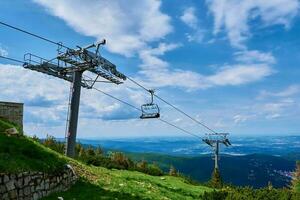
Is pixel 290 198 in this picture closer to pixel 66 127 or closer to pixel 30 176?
pixel 30 176

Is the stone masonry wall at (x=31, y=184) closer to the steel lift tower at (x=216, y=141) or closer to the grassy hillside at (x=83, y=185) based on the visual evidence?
the grassy hillside at (x=83, y=185)

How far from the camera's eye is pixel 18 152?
21.2 metres

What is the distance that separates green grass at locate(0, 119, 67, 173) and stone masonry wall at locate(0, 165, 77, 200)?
0.31 metres

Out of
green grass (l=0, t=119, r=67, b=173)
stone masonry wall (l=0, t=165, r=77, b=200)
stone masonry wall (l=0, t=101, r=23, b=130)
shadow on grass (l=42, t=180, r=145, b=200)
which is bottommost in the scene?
shadow on grass (l=42, t=180, r=145, b=200)

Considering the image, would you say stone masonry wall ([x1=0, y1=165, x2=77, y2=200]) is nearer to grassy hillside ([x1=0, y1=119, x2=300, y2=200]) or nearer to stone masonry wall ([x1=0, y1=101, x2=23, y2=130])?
grassy hillside ([x1=0, y1=119, x2=300, y2=200])

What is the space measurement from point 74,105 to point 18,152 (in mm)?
15820

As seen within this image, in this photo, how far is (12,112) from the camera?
33.0 metres

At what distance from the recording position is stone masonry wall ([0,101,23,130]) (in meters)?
32.4

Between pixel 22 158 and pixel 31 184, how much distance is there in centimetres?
167

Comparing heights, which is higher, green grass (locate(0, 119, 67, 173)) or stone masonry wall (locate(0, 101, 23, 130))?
stone masonry wall (locate(0, 101, 23, 130))

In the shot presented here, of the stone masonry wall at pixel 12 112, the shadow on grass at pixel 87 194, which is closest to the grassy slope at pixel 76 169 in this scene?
the shadow on grass at pixel 87 194

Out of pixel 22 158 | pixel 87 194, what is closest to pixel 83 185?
pixel 87 194

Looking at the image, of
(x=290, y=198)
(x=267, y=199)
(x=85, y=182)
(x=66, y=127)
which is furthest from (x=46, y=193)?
(x=66, y=127)

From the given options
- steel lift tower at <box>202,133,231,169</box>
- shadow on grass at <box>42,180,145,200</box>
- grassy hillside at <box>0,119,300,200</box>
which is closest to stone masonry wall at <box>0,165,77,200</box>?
grassy hillside at <box>0,119,300,200</box>
